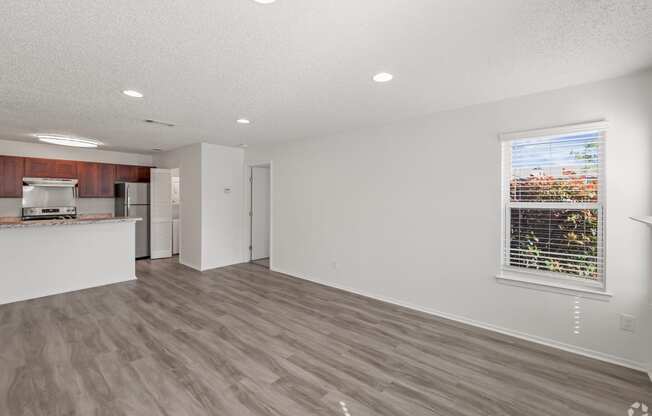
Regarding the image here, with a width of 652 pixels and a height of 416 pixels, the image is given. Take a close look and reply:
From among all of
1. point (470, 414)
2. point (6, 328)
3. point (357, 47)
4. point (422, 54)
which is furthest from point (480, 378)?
point (6, 328)

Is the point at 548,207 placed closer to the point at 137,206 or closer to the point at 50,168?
the point at 137,206

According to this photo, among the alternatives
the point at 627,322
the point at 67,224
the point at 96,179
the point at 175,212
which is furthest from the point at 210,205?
the point at 627,322

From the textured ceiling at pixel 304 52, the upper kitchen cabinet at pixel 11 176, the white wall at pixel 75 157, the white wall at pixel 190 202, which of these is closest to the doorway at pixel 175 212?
the white wall at pixel 190 202

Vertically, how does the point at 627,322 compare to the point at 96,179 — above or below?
below

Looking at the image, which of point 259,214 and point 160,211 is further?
point 160,211

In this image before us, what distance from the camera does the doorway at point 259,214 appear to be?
6.44 metres

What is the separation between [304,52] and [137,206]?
20.5ft

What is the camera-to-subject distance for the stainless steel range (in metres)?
5.60

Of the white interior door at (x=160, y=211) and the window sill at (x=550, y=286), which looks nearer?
the window sill at (x=550, y=286)

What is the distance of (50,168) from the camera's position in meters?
5.75

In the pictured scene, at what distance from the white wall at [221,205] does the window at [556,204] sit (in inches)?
197

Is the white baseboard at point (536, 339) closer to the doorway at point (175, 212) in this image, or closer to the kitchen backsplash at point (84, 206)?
the doorway at point (175, 212)

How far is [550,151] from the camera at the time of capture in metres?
2.89

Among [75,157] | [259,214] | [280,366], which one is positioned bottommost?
[280,366]
